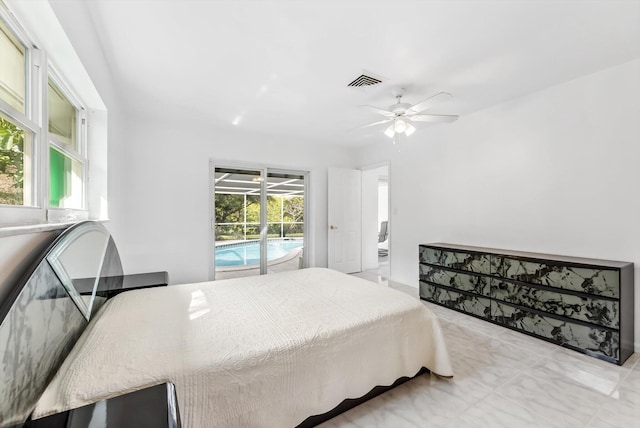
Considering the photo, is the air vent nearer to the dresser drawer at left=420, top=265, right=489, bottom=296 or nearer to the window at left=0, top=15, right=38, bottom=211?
the window at left=0, top=15, right=38, bottom=211

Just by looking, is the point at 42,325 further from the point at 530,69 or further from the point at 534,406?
the point at 530,69

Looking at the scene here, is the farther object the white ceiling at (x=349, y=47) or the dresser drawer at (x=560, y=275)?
the dresser drawer at (x=560, y=275)

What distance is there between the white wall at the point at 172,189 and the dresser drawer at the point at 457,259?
307cm

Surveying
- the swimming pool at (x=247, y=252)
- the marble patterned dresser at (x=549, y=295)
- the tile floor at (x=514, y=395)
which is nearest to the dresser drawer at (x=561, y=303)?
the marble patterned dresser at (x=549, y=295)

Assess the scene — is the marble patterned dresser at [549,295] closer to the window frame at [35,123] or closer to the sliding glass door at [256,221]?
the sliding glass door at [256,221]

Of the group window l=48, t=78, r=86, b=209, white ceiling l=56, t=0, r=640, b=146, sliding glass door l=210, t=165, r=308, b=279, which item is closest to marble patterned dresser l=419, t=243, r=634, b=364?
white ceiling l=56, t=0, r=640, b=146

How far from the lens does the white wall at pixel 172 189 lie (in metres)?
3.73

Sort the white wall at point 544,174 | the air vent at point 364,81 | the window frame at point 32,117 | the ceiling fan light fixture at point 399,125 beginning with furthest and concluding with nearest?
1. the ceiling fan light fixture at point 399,125
2. the air vent at point 364,81
3. the white wall at point 544,174
4. the window frame at point 32,117

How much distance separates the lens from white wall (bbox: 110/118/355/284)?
373cm

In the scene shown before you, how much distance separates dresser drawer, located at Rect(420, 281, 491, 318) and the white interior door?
6.10 ft

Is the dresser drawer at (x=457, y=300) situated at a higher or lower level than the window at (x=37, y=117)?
lower

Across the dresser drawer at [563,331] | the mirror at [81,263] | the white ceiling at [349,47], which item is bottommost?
the dresser drawer at [563,331]

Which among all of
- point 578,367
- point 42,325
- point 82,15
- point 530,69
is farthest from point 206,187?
point 578,367

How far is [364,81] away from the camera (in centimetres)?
267
